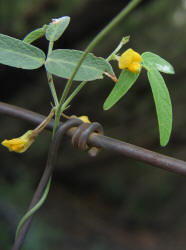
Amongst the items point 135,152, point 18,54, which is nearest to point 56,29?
point 18,54

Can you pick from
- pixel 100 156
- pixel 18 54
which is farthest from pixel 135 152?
pixel 100 156

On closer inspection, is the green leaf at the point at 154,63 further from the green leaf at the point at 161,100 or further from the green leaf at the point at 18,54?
the green leaf at the point at 18,54

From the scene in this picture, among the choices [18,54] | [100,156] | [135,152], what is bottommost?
[100,156]

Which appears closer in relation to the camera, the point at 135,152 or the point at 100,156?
the point at 135,152

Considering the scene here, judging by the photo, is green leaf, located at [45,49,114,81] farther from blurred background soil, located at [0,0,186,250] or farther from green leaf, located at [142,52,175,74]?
blurred background soil, located at [0,0,186,250]

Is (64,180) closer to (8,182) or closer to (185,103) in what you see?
(8,182)

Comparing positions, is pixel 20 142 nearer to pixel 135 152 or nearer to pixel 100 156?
pixel 135 152

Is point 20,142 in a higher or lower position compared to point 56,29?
lower
